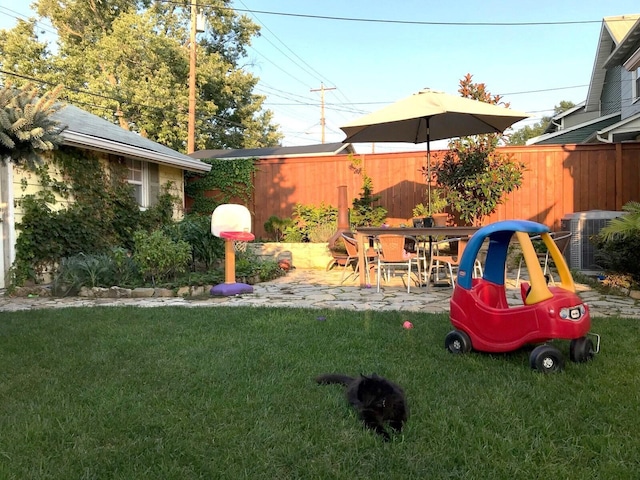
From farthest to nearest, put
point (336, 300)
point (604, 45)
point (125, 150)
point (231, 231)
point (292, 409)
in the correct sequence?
point (604, 45) → point (125, 150) → point (231, 231) → point (336, 300) → point (292, 409)

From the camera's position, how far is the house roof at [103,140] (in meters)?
7.41

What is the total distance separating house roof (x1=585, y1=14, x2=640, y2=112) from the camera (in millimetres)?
13212

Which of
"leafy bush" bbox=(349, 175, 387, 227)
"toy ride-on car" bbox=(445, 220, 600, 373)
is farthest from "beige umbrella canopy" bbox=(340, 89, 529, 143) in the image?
"leafy bush" bbox=(349, 175, 387, 227)

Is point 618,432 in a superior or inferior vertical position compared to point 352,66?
inferior

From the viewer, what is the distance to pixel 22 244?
270 inches

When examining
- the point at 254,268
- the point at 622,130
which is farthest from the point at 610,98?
the point at 254,268

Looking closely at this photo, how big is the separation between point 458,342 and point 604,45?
15500mm

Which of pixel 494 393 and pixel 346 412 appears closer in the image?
pixel 346 412

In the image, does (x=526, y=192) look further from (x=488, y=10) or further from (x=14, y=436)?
(x=14, y=436)

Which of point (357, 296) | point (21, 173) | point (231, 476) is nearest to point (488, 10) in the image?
point (357, 296)

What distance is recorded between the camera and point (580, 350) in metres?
2.98

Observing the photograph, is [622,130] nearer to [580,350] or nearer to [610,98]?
[610,98]

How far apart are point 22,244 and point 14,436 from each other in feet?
18.6

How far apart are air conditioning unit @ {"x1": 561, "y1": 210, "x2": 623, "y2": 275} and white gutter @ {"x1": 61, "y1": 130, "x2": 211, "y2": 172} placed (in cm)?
774
